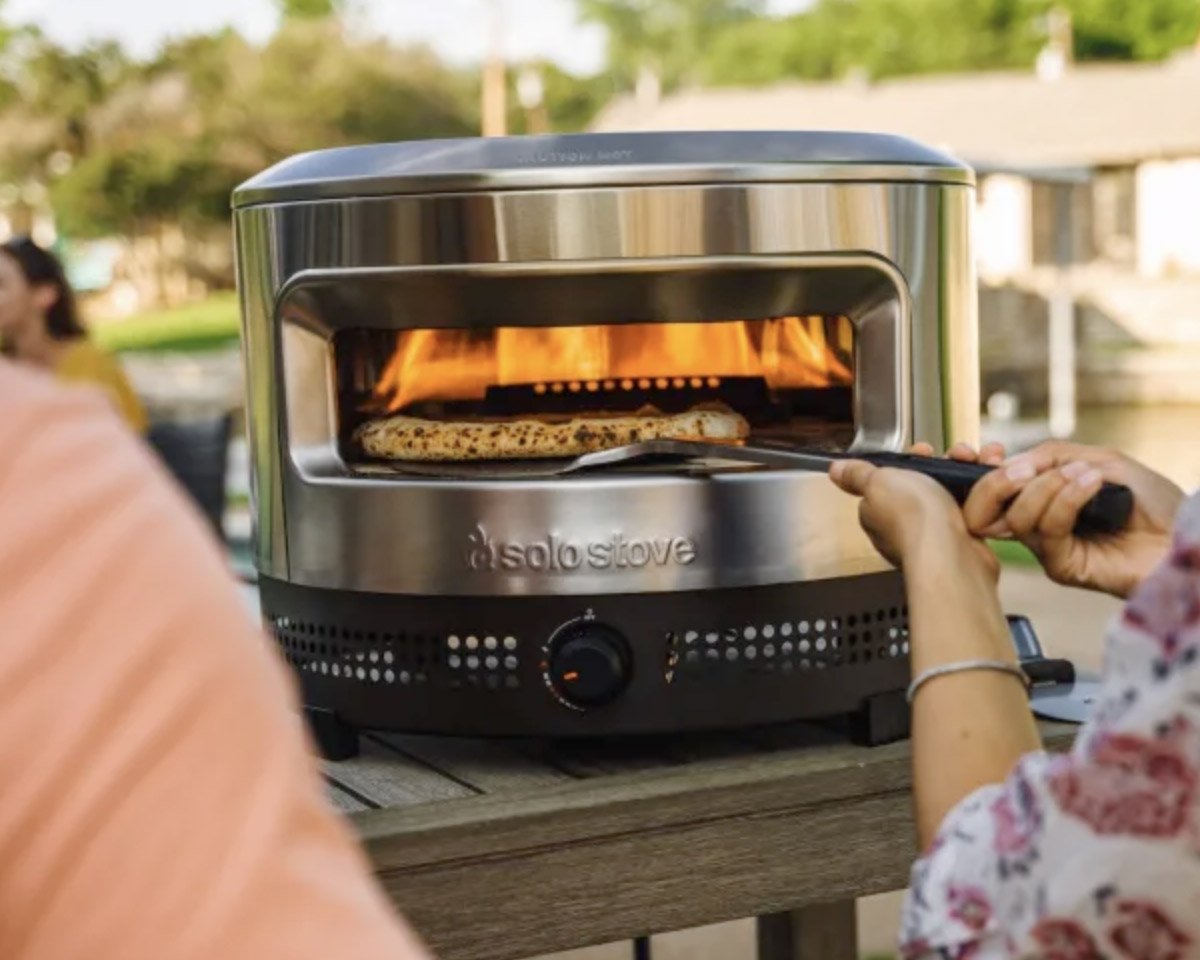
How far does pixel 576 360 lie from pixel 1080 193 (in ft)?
88.7

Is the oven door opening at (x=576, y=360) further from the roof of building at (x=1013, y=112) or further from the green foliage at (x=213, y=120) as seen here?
the green foliage at (x=213, y=120)

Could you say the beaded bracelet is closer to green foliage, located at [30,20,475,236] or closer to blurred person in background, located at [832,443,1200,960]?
blurred person in background, located at [832,443,1200,960]

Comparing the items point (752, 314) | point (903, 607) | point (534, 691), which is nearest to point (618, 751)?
point (534, 691)

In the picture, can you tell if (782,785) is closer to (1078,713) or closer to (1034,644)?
(1078,713)

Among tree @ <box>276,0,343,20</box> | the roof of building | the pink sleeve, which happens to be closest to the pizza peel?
the pink sleeve

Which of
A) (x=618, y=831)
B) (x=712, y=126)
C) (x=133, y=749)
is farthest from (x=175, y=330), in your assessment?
(x=133, y=749)

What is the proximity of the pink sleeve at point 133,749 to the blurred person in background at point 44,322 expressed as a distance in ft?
14.1

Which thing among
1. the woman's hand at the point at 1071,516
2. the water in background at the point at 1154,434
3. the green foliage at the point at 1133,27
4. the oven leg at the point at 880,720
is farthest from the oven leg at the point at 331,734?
the green foliage at the point at 1133,27

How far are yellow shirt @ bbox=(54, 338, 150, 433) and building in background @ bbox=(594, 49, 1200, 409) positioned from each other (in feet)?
50.3

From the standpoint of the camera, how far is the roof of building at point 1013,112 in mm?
23844

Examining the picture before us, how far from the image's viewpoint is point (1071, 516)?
1318 mm

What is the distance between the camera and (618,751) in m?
1.86

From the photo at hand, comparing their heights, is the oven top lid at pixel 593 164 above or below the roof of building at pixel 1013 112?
above

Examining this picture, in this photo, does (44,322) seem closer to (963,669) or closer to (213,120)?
(963,669)
